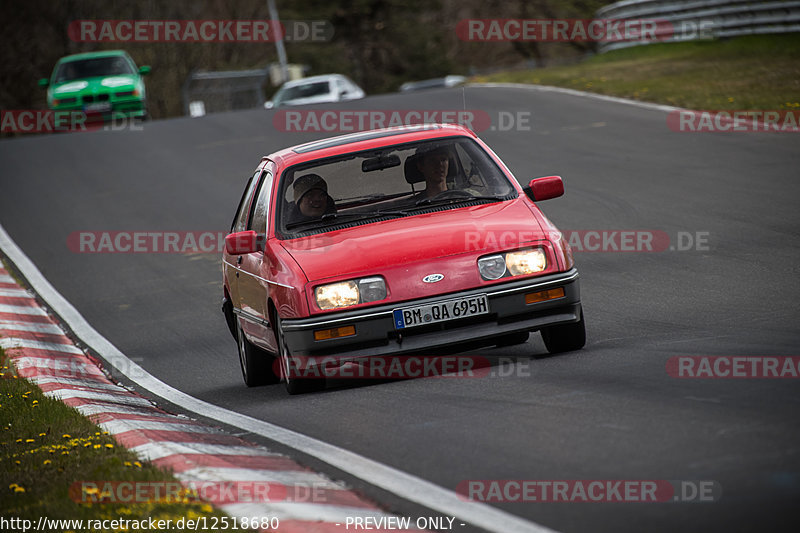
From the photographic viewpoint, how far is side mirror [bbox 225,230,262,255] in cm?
796

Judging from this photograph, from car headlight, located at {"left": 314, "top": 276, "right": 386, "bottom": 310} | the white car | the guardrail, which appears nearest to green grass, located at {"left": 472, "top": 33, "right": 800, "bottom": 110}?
the guardrail

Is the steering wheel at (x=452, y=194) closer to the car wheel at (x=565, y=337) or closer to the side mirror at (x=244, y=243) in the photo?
the car wheel at (x=565, y=337)

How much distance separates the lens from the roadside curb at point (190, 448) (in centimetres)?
474

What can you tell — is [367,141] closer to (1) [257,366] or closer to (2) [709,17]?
(1) [257,366]

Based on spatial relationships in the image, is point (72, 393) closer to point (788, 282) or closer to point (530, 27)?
point (788, 282)

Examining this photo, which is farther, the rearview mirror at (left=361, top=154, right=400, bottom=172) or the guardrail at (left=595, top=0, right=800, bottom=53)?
the guardrail at (left=595, top=0, right=800, bottom=53)

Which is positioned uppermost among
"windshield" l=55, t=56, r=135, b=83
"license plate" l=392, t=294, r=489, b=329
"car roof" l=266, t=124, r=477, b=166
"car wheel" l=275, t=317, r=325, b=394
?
"windshield" l=55, t=56, r=135, b=83

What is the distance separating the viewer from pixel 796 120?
1909cm

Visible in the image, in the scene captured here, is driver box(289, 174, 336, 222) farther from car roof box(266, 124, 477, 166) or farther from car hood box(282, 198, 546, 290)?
car hood box(282, 198, 546, 290)

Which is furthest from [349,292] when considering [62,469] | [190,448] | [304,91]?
[304,91]

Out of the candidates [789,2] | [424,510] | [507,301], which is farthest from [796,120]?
[424,510]

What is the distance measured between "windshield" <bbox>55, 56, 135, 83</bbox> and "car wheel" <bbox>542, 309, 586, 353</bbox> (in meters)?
23.9

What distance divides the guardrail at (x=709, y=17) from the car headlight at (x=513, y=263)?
73.5ft

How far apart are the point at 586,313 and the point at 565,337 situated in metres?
2.05
